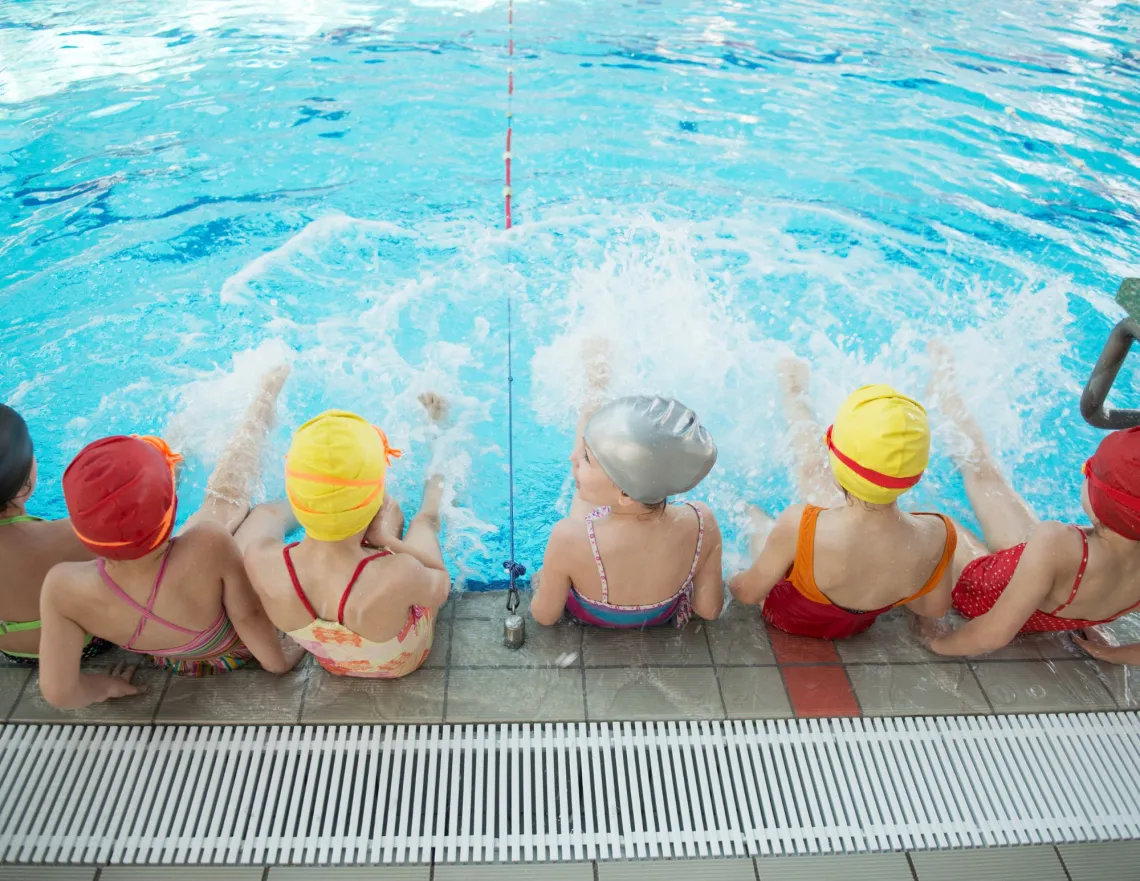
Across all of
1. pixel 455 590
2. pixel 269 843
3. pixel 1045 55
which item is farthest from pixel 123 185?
pixel 1045 55

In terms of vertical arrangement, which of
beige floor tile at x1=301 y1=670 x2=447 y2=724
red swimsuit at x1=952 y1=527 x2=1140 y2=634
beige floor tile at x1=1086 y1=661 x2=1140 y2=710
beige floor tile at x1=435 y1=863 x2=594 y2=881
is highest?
red swimsuit at x1=952 y1=527 x2=1140 y2=634

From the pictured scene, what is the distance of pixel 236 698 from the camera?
2498 millimetres

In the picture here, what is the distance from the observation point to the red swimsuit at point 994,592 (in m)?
2.64

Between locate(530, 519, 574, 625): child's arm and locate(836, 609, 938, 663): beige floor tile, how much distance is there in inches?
43.2

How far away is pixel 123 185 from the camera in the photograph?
6.35 metres

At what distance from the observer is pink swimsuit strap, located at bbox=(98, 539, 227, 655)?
215 cm

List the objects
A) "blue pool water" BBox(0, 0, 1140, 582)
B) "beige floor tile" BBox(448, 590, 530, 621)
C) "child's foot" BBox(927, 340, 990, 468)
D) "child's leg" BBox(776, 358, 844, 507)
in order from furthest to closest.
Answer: "blue pool water" BBox(0, 0, 1140, 582)
"child's foot" BBox(927, 340, 990, 468)
"child's leg" BBox(776, 358, 844, 507)
"beige floor tile" BBox(448, 590, 530, 621)

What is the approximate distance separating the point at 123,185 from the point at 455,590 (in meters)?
5.57

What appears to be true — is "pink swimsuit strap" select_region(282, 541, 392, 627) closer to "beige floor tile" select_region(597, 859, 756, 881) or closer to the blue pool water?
"beige floor tile" select_region(597, 859, 756, 881)

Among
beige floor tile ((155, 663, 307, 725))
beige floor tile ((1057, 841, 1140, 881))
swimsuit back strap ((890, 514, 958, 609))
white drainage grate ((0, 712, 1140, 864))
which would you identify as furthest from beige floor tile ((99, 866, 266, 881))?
beige floor tile ((1057, 841, 1140, 881))

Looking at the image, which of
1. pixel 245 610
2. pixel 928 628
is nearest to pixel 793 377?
pixel 928 628

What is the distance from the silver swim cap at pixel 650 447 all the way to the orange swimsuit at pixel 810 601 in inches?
21.7

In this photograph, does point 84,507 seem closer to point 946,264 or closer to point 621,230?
point 621,230

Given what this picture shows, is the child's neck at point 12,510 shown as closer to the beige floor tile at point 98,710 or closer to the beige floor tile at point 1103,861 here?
the beige floor tile at point 98,710
